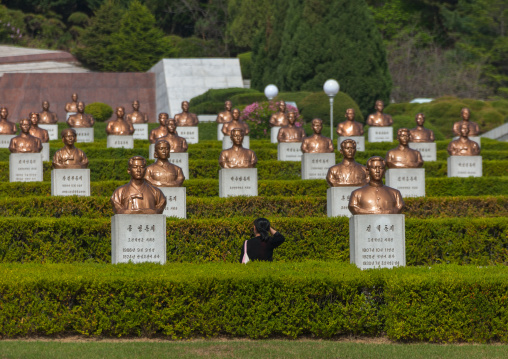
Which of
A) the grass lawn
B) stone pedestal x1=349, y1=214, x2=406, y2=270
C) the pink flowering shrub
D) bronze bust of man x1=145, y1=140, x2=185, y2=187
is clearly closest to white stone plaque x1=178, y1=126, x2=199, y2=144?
the pink flowering shrub

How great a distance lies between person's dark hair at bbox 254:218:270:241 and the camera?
10.9 meters

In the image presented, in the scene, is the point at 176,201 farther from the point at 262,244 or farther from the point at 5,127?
the point at 5,127

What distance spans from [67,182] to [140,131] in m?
10.9

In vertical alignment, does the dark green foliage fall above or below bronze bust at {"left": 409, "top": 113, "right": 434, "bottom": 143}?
above

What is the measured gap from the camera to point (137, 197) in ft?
38.5

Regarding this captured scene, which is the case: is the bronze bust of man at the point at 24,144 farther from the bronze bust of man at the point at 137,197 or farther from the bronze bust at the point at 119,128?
the bronze bust of man at the point at 137,197

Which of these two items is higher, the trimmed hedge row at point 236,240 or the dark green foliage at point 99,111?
the dark green foliage at point 99,111

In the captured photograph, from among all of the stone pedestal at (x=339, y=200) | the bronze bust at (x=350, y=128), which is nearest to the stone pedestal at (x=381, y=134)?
the bronze bust at (x=350, y=128)

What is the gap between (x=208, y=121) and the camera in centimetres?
3438

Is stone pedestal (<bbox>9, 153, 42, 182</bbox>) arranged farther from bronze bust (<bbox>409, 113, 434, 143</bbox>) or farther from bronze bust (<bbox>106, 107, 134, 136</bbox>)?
bronze bust (<bbox>409, 113, 434, 143</bbox>)

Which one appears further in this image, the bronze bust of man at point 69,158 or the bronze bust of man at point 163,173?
the bronze bust of man at point 69,158

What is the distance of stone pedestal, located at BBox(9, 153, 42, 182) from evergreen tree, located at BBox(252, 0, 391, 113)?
1937 centimetres

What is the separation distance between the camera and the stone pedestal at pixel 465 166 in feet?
66.8

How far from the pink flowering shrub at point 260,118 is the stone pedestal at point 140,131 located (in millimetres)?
3138
